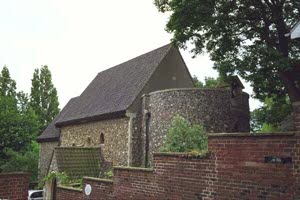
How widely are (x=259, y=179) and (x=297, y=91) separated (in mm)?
8437

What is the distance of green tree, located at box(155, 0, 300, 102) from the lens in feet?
53.9

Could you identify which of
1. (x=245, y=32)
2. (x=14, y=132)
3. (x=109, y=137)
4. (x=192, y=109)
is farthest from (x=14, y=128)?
(x=245, y=32)

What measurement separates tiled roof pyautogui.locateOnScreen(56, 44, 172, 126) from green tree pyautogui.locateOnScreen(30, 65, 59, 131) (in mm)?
23256

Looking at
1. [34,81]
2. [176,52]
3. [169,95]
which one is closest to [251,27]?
[169,95]

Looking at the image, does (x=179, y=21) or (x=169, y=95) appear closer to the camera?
(x=179, y=21)

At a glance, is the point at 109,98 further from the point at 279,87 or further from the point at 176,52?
the point at 279,87

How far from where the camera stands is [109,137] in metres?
22.8

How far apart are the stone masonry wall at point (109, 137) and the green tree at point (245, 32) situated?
6351 millimetres

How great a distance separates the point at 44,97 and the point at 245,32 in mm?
40919

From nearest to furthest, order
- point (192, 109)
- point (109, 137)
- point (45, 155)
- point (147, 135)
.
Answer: point (192, 109) → point (147, 135) → point (109, 137) → point (45, 155)

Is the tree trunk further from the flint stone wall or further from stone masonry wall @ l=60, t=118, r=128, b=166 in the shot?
stone masonry wall @ l=60, t=118, r=128, b=166

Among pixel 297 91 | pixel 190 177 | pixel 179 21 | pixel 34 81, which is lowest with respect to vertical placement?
pixel 190 177

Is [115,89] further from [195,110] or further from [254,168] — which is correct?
[254,168]

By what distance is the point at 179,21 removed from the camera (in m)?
17.6
